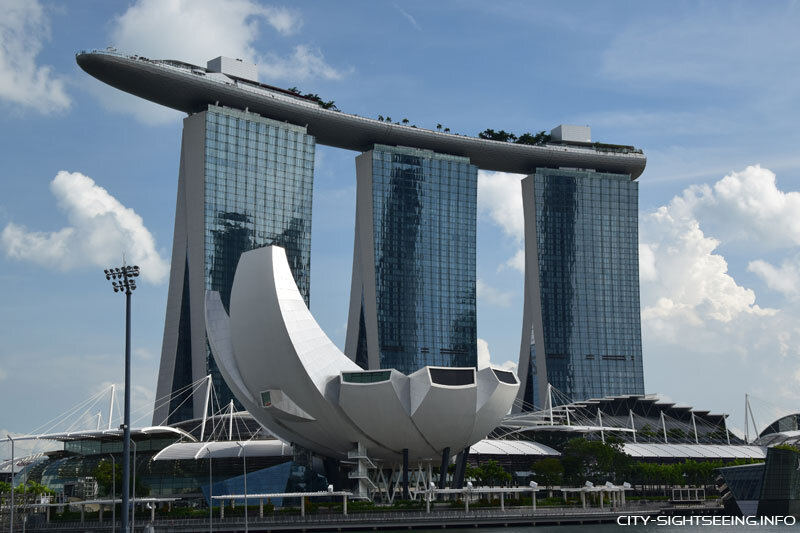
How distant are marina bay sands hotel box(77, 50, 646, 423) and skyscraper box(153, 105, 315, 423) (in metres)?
0.22

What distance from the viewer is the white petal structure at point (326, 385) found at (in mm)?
91625

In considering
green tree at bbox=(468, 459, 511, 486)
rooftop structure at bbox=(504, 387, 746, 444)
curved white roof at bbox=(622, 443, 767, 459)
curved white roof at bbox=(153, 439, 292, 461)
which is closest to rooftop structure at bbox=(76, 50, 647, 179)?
rooftop structure at bbox=(504, 387, 746, 444)

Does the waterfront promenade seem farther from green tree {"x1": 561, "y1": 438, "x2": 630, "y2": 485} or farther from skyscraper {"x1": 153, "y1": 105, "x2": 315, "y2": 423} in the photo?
skyscraper {"x1": 153, "y1": 105, "x2": 315, "y2": 423}

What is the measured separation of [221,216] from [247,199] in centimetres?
587

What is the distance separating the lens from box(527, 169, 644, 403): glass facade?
558 feet

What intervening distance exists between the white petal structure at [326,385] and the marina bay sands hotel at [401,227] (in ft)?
135

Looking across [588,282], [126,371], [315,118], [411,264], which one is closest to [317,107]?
[315,118]

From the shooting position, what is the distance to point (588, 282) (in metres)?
174

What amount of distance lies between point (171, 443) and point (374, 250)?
57038 mm

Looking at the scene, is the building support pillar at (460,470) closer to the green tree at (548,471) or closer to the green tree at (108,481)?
the green tree at (548,471)

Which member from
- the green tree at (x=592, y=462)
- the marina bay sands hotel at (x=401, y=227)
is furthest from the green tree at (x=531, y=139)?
the green tree at (x=592, y=462)

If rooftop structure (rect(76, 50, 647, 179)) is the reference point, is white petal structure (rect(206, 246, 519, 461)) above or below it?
below

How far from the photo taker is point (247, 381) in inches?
3782

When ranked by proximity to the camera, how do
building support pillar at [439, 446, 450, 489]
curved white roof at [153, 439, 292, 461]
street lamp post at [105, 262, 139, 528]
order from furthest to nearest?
1. curved white roof at [153, 439, 292, 461]
2. building support pillar at [439, 446, 450, 489]
3. street lamp post at [105, 262, 139, 528]
